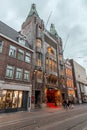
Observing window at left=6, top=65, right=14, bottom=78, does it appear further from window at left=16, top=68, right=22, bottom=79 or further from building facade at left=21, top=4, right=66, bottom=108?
building facade at left=21, top=4, right=66, bottom=108

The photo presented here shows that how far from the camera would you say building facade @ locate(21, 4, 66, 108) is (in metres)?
25.4

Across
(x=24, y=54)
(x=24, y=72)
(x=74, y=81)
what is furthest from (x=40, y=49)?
(x=74, y=81)

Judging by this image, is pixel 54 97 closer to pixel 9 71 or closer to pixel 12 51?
pixel 9 71

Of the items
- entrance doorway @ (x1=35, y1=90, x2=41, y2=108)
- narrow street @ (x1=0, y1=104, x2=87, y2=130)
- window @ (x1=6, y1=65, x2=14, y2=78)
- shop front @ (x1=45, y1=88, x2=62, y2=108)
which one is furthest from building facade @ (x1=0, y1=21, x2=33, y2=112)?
shop front @ (x1=45, y1=88, x2=62, y2=108)

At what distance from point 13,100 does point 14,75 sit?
422cm

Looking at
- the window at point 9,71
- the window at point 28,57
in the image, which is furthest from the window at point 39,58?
the window at point 9,71

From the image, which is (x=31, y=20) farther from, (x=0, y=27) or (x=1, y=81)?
(x=1, y=81)

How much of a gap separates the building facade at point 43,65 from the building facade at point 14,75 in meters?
2.15

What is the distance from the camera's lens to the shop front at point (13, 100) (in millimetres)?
17609

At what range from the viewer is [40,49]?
2811 centimetres

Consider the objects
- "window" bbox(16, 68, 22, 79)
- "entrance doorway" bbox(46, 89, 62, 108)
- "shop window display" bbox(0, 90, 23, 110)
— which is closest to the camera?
"shop window display" bbox(0, 90, 23, 110)

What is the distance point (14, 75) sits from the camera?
20.1 meters

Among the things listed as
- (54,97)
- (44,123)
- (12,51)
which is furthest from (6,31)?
(54,97)

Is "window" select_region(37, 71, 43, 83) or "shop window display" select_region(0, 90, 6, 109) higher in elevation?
"window" select_region(37, 71, 43, 83)
